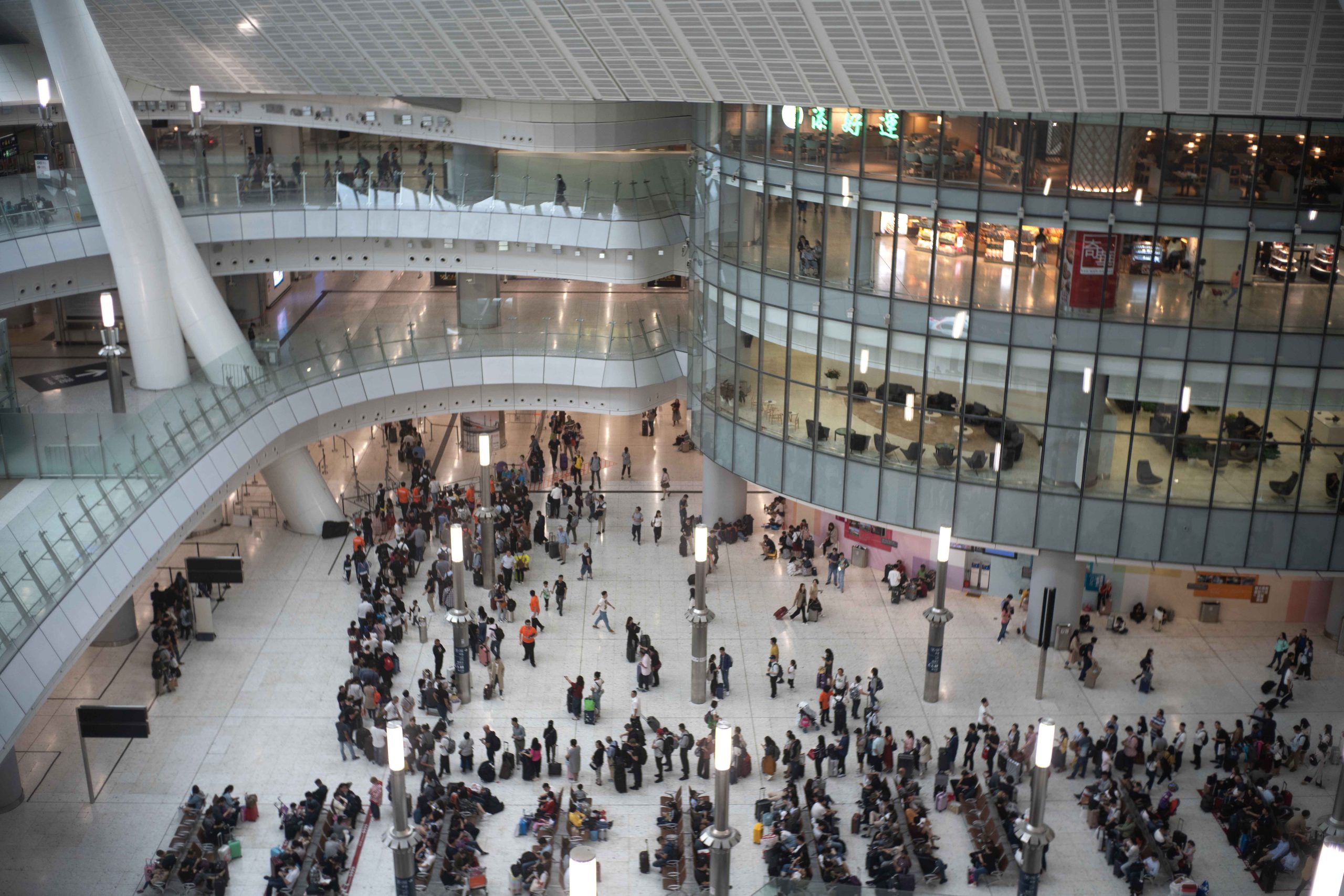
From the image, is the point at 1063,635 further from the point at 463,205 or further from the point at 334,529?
the point at 463,205

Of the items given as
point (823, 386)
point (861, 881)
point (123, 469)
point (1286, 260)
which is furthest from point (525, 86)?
point (861, 881)

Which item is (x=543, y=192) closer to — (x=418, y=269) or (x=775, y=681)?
(x=418, y=269)

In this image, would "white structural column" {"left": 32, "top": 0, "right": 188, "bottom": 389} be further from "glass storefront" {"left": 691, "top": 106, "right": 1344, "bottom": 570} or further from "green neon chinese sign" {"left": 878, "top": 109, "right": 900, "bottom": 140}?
"green neon chinese sign" {"left": 878, "top": 109, "right": 900, "bottom": 140}

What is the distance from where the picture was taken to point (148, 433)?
23891 mm

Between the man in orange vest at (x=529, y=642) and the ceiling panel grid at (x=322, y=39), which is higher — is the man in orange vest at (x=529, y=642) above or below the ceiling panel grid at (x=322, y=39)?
below

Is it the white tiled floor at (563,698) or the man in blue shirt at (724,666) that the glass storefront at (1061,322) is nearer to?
the white tiled floor at (563,698)

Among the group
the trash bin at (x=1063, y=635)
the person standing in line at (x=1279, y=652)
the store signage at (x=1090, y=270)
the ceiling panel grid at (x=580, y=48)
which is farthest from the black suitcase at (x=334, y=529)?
the person standing in line at (x=1279, y=652)

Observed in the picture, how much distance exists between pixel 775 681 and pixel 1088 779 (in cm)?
628

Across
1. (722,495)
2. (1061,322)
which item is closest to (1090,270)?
(1061,322)

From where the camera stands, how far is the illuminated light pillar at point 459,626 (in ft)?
88.1

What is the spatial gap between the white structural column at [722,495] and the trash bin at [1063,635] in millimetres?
8653

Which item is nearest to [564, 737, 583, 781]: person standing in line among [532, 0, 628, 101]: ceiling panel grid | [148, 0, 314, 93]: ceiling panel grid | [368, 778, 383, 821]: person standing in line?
[368, 778, 383, 821]: person standing in line

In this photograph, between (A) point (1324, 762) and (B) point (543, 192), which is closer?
(A) point (1324, 762)

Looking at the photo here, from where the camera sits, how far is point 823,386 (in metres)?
29.1
